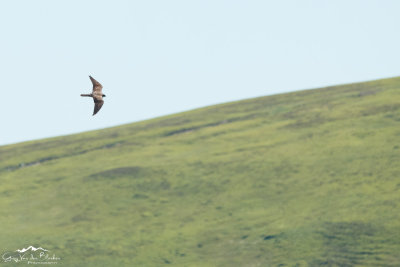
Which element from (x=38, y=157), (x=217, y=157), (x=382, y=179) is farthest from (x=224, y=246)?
(x=38, y=157)

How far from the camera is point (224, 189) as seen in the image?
336 ft

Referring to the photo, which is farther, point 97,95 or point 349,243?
point 349,243

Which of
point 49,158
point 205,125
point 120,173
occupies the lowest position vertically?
point 120,173

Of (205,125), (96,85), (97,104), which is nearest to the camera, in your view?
(97,104)

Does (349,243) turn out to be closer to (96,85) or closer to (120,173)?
(120,173)

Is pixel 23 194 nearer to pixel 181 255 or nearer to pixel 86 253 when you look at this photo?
pixel 86 253

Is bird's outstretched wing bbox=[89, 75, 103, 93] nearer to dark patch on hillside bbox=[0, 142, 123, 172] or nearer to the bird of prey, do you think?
the bird of prey

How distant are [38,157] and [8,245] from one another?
40.0 metres

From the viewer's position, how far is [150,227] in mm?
93438

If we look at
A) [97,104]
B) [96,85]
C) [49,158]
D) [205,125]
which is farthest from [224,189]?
[97,104]

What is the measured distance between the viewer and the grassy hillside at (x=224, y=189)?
83.6 meters

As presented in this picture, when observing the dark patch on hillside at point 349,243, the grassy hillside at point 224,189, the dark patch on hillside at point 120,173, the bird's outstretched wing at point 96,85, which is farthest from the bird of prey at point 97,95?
the dark patch on hillside at point 120,173

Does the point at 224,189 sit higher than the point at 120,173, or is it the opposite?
the point at 120,173

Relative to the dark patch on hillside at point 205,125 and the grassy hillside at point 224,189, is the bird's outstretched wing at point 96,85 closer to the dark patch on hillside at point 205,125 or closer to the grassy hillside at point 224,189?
the grassy hillside at point 224,189
